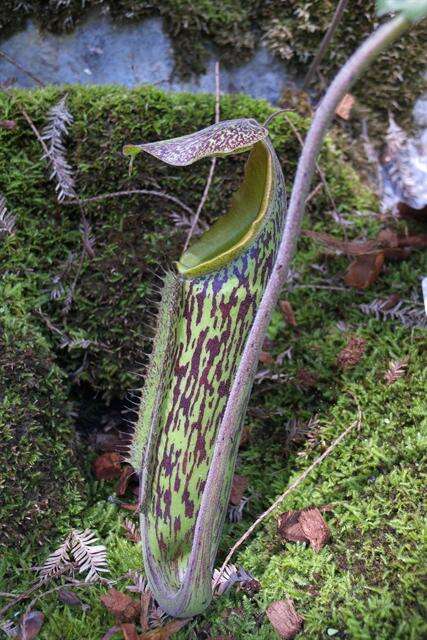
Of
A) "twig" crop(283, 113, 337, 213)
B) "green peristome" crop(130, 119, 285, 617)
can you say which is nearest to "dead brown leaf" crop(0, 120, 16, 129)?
"green peristome" crop(130, 119, 285, 617)

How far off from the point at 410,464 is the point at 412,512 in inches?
4.3

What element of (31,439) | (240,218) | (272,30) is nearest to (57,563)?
(31,439)

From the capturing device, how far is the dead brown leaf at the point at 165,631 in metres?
1.14

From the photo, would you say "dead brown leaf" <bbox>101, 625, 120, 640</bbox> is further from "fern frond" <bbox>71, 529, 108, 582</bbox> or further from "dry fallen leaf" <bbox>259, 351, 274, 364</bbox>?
"dry fallen leaf" <bbox>259, 351, 274, 364</bbox>

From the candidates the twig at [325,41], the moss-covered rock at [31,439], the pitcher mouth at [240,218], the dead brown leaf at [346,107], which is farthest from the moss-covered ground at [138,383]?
the pitcher mouth at [240,218]

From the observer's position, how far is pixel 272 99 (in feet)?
6.65

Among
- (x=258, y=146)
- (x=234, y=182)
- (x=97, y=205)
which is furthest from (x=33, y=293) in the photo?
(x=258, y=146)

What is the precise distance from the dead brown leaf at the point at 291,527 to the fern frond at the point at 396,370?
0.38 meters

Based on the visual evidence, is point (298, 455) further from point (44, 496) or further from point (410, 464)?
point (44, 496)

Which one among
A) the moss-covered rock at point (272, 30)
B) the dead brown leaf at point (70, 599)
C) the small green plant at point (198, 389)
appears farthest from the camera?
the moss-covered rock at point (272, 30)

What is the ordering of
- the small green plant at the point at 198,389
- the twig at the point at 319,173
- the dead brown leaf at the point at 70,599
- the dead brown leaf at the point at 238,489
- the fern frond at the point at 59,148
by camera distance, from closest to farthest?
1. the small green plant at the point at 198,389
2. the dead brown leaf at the point at 70,599
3. the dead brown leaf at the point at 238,489
4. the fern frond at the point at 59,148
5. the twig at the point at 319,173

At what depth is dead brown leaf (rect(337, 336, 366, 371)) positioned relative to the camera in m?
1.49

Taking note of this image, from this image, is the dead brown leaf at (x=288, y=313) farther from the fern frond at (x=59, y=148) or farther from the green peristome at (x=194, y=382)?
Result: the fern frond at (x=59, y=148)

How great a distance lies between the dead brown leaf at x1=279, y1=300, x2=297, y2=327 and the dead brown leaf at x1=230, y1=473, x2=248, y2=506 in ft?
1.50
